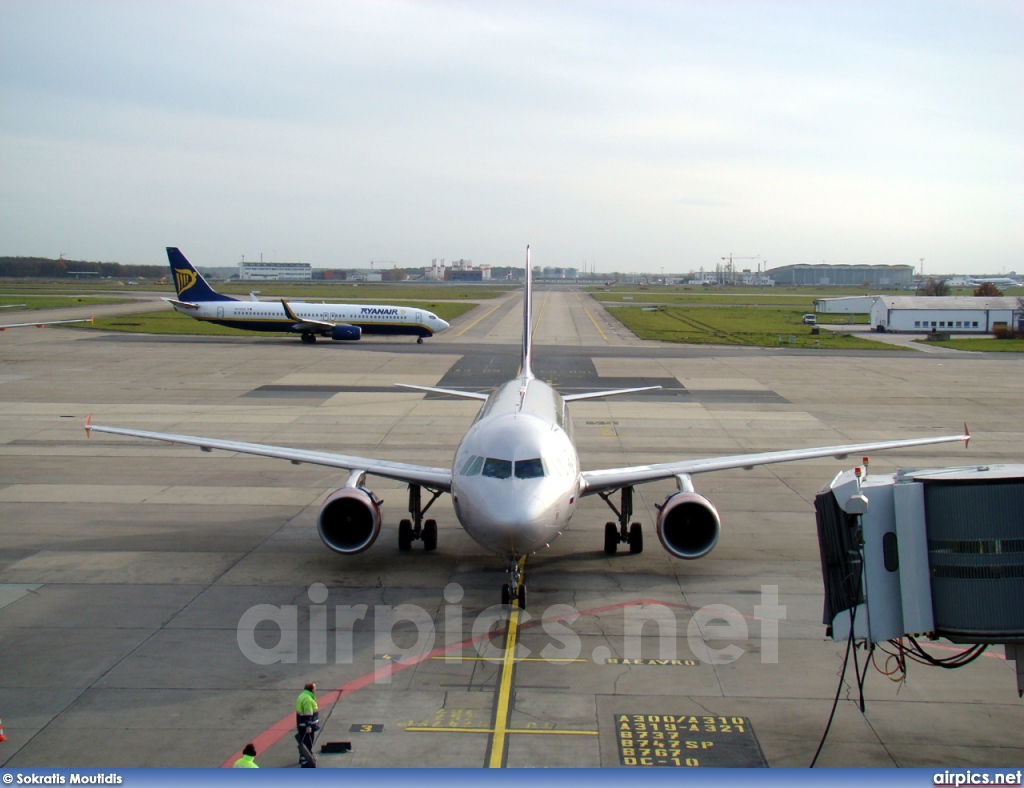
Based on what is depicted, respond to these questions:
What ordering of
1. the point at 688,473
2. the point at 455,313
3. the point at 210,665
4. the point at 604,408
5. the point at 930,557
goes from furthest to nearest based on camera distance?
the point at 455,313 → the point at 604,408 → the point at 688,473 → the point at 210,665 → the point at 930,557

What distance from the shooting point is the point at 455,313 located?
11444 centimetres

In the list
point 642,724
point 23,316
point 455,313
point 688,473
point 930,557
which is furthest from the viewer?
point 455,313

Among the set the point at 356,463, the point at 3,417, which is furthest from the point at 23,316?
the point at 356,463

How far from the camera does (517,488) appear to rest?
14609mm

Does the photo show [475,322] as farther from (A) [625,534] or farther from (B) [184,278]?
(A) [625,534]

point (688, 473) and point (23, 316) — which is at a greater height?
point (23, 316)

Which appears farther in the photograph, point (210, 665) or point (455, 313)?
point (455, 313)

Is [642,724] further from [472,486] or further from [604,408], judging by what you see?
[604,408]

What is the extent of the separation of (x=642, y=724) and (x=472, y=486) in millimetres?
5159

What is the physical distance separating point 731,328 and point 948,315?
72.2 feet

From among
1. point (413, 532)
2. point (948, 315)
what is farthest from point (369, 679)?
point (948, 315)

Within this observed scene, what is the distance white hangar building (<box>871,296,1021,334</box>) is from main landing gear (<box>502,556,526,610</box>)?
82608 millimetres

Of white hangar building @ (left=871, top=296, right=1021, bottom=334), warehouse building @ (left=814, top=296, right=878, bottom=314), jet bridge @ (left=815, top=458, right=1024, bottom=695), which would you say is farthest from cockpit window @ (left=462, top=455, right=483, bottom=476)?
warehouse building @ (left=814, top=296, right=878, bottom=314)

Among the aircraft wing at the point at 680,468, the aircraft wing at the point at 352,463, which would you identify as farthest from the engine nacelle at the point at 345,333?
the aircraft wing at the point at 680,468
